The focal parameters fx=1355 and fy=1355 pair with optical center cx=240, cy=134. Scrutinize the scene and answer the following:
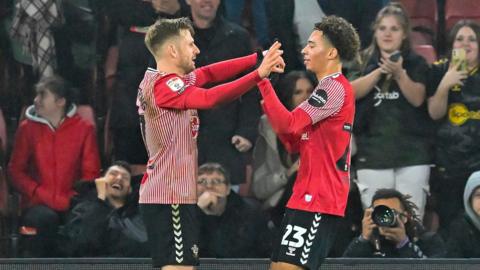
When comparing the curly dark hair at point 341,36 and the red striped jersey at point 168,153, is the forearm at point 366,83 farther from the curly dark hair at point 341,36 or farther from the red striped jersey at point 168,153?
the red striped jersey at point 168,153

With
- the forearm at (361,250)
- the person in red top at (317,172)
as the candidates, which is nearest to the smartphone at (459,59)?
the forearm at (361,250)

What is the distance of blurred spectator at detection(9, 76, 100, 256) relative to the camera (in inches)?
360

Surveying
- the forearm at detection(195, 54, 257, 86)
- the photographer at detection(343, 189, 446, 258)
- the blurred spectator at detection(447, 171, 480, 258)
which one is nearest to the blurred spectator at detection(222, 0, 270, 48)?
the photographer at detection(343, 189, 446, 258)

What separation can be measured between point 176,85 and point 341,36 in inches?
34.6

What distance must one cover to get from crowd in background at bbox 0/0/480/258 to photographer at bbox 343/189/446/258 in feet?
0.05

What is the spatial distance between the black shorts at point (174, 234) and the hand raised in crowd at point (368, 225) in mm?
2419

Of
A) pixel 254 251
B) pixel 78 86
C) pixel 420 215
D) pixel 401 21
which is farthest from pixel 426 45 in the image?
pixel 78 86

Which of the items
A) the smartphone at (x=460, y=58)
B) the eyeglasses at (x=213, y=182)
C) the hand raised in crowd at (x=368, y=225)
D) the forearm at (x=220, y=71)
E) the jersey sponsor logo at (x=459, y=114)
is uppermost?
the smartphone at (x=460, y=58)

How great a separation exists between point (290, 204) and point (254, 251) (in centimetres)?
245

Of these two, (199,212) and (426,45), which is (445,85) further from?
(199,212)

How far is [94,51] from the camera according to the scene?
365 inches

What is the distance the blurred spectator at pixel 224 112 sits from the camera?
912 cm

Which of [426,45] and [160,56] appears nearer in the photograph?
[160,56]

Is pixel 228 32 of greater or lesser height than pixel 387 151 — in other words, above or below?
above
